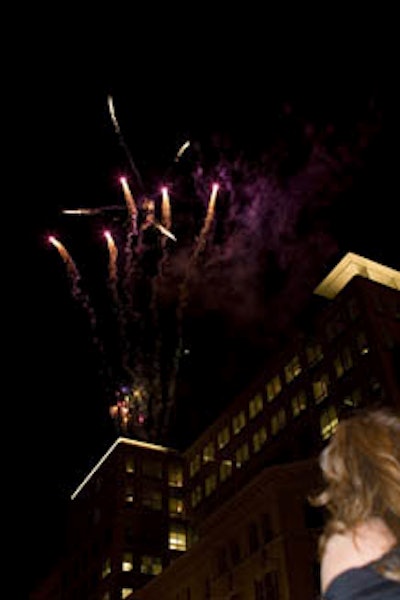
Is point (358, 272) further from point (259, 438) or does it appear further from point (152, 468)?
point (152, 468)

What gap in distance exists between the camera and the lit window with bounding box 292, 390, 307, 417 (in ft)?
170

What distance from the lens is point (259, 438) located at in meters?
57.3

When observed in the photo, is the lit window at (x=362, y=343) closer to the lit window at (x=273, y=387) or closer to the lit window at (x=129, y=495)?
the lit window at (x=273, y=387)

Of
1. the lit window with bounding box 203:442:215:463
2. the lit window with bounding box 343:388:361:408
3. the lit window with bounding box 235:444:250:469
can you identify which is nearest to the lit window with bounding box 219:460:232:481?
the lit window with bounding box 235:444:250:469

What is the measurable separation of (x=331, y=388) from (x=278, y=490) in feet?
34.0

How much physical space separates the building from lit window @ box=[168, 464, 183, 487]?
0.13m

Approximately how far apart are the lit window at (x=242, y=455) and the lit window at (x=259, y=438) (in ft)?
4.37

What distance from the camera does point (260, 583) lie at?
40.7 m

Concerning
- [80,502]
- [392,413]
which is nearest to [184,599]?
[80,502]

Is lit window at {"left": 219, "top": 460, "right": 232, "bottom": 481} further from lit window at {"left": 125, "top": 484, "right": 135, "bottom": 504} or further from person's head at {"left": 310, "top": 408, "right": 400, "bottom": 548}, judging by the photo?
person's head at {"left": 310, "top": 408, "right": 400, "bottom": 548}

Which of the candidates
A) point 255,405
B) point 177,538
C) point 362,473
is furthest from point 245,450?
point 362,473

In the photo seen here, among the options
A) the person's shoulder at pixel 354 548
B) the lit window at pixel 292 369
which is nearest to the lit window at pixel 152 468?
the lit window at pixel 292 369

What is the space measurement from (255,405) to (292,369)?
6.72m

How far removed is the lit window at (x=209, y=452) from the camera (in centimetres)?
6638
